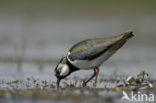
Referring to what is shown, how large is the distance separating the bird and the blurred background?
96 cm

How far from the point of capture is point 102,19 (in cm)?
2150

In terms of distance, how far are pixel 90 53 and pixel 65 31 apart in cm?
807

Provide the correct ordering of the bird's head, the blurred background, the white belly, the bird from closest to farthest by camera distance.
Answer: the bird < the white belly < the bird's head < the blurred background

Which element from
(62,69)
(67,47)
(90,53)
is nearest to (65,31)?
(67,47)

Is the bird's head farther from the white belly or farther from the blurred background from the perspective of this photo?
the blurred background

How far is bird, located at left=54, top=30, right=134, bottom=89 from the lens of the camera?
1130 centimetres

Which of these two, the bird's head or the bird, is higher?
the bird

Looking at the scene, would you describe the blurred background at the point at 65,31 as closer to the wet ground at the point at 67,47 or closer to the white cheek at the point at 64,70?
the wet ground at the point at 67,47

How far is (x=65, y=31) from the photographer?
63.9 ft

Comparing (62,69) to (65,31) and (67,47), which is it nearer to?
(67,47)

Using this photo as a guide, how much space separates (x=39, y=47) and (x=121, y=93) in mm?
7177

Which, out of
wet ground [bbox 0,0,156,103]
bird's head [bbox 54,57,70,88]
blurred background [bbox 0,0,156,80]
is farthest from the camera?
blurred background [bbox 0,0,156,80]

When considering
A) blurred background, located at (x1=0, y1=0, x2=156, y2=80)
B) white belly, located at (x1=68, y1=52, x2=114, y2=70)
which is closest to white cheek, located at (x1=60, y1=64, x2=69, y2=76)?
white belly, located at (x1=68, y1=52, x2=114, y2=70)

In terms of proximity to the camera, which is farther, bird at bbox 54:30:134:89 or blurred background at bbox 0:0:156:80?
blurred background at bbox 0:0:156:80
